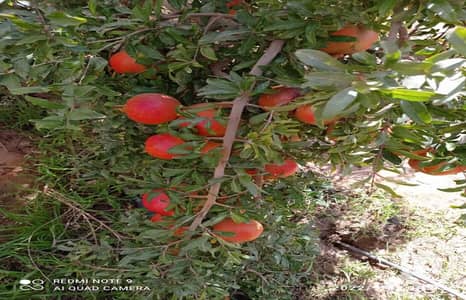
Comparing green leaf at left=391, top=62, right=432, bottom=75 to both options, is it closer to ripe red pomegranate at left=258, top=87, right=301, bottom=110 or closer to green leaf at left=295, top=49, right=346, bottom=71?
green leaf at left=295, top=49, right=346, bottom=71

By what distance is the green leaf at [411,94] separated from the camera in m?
0.49

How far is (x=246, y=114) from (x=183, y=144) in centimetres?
14

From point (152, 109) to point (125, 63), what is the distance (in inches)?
4.7

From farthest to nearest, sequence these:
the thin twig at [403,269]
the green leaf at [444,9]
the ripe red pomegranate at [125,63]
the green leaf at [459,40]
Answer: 1. the thin twig at [403,269]
2. the ripe red pomegranate at [125,63]
3. the green leaf at [444,9]
4. the green leaf at [459,40]

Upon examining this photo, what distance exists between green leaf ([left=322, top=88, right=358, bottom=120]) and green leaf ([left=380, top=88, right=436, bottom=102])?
3 centimetres

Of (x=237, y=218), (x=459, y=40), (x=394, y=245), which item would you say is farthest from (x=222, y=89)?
(x=394, y=245)

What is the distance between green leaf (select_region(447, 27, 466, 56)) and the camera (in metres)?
0.48

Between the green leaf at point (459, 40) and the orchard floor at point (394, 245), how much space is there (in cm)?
141

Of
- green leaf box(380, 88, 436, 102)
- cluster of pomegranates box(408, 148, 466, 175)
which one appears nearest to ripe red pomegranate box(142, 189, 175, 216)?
cluster of pomegranates box(408, 148, 466, 175)

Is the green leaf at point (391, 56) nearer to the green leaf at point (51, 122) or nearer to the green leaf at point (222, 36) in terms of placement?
the green leaf at point (222, 36)

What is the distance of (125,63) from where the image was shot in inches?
34.9

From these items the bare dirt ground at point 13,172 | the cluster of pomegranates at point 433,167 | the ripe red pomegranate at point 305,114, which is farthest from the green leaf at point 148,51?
the bare dirt ground at point 13,172

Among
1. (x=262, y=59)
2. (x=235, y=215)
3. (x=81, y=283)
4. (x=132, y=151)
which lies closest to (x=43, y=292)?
(x=81, y=283)

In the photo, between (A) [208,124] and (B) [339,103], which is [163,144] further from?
(B) [339,103]
